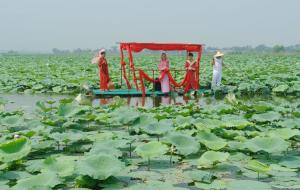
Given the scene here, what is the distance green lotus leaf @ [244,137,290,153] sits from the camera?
414 cm

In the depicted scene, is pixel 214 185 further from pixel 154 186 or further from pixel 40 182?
pixel 40 182

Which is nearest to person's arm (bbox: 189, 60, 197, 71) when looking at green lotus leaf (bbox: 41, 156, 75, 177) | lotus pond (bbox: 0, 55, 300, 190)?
lotus pond (bbox: 0, 55, 300, 190)

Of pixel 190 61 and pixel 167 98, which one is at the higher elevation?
pixel 190 61

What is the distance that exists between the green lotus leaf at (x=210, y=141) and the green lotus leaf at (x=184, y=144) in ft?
0.47

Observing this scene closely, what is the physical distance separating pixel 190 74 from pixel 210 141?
645 cm

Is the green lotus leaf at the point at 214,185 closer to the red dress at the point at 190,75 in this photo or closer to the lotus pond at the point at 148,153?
the lotus pond at the point at 148,153

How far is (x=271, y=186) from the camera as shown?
352 centimetres

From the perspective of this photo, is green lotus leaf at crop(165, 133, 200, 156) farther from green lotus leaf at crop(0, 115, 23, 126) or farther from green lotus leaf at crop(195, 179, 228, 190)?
green lotus leaf at crop(0, 115, 23, 126)

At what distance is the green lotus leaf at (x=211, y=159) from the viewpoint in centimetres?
396

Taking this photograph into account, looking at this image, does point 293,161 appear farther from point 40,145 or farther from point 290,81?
point 290,81

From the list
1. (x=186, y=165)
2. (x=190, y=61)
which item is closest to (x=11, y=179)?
(x=186, y=165)

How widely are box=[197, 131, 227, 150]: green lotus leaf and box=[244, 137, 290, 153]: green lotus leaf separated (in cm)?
25

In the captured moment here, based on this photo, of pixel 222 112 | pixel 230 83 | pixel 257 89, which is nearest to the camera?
pixel 222 112

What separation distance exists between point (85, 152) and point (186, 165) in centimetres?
100
